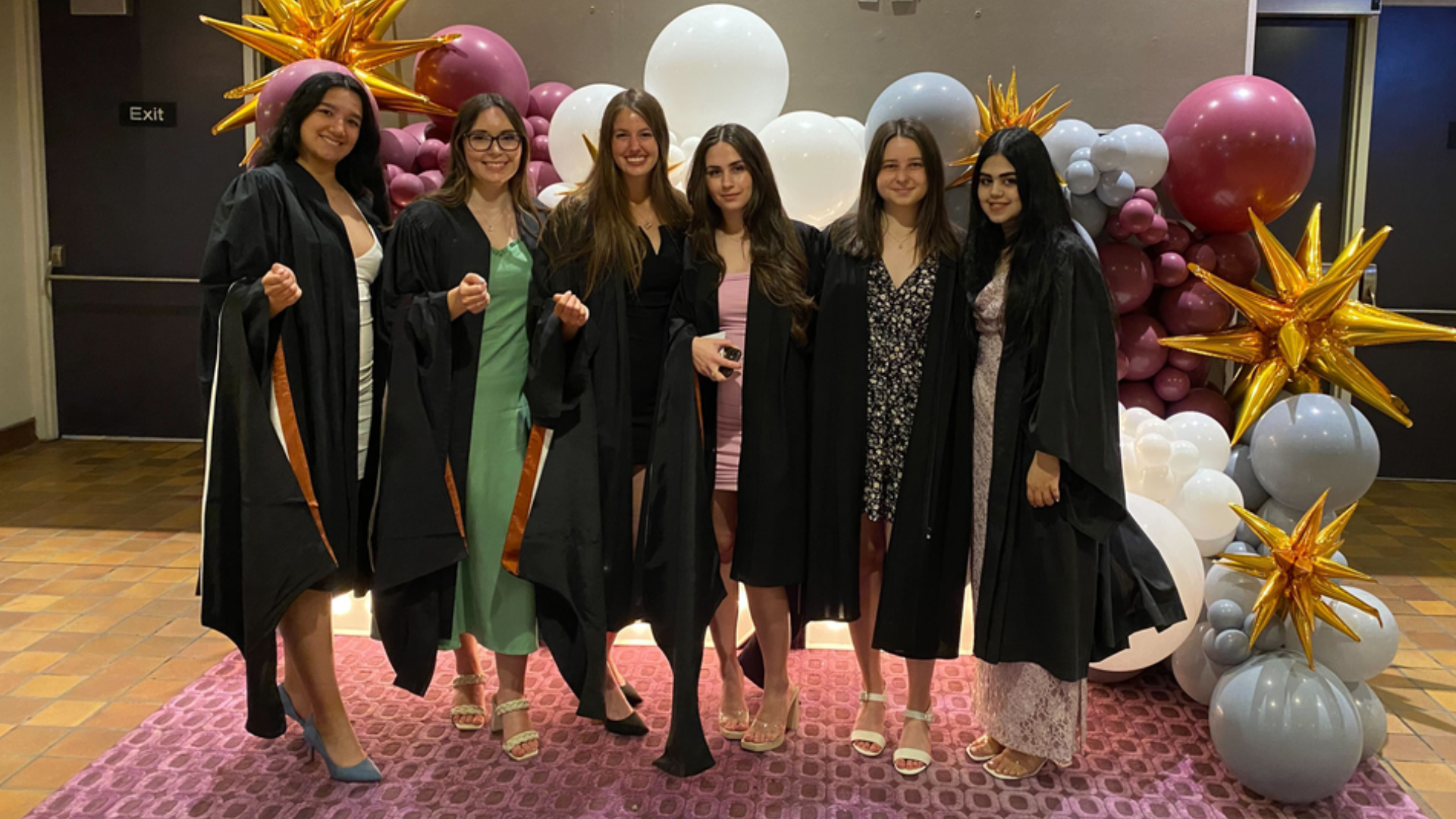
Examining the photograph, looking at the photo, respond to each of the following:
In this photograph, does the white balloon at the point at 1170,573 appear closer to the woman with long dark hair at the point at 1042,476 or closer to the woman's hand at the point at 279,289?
the woman with long dark hair at the point at 1042,476

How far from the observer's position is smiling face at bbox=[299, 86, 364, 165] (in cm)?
250

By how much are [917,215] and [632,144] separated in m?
0.75

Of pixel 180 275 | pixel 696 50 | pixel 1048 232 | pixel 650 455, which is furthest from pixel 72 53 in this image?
pixel 1048 232

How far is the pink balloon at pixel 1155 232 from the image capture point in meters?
3.59

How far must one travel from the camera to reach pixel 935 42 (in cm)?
439

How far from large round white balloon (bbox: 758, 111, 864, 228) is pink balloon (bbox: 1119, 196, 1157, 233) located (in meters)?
0.90

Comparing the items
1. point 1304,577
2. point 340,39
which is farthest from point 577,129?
point 1304,577

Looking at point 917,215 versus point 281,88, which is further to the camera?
point 281,88

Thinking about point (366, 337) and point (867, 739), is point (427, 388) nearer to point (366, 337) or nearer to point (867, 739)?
point (366, 337)

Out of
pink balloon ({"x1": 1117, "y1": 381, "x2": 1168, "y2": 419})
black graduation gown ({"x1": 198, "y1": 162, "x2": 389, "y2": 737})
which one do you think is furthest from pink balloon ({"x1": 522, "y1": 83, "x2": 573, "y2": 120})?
pink balloon ({"x1": 1117, "y1": 381, "x2": 1168, "y2": 419})

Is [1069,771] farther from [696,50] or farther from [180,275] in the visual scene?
[180,275]

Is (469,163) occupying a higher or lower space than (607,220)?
higher

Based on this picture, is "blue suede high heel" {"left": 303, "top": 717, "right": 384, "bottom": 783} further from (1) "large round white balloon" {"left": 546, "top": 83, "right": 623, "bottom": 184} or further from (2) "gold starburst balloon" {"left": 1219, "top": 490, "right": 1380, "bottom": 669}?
(2) "gold starburst balloon" {"left": 1219, "top": 490, "right": 1380, "bottom": 669}

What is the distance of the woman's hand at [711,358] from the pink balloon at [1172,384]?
187cm
